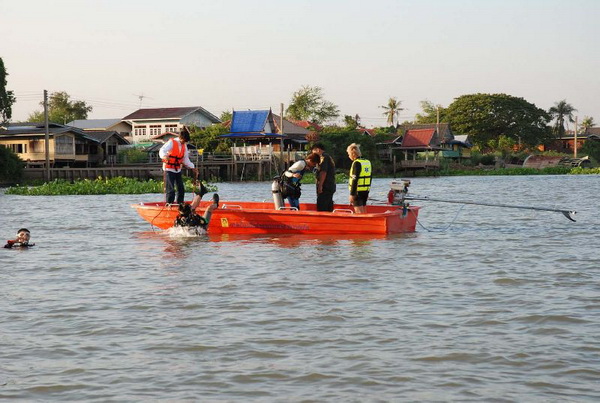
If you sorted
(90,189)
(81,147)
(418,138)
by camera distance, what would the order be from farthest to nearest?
(418,138) < (81,147) < (90,189)

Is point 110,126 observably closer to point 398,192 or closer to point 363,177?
point 398,192

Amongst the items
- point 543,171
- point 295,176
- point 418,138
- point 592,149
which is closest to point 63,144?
point 418,138

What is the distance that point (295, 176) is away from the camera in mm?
16156

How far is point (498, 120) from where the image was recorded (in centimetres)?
10388

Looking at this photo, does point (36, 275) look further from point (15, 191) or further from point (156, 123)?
point (156, 123)

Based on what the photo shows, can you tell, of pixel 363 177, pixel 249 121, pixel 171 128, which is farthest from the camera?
pixel 171 128

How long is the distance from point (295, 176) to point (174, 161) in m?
2.42

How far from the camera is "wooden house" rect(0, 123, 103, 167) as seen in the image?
61.8 meters

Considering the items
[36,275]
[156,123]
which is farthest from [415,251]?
[156,123]

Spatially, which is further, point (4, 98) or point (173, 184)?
point (4, 98)

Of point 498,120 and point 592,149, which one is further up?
point 498,120

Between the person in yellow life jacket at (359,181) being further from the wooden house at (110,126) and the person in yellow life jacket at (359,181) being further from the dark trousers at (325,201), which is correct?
the wooden house at (110,126)

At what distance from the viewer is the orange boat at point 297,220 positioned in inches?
618

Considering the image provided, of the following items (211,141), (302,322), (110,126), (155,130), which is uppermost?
(110,126)
